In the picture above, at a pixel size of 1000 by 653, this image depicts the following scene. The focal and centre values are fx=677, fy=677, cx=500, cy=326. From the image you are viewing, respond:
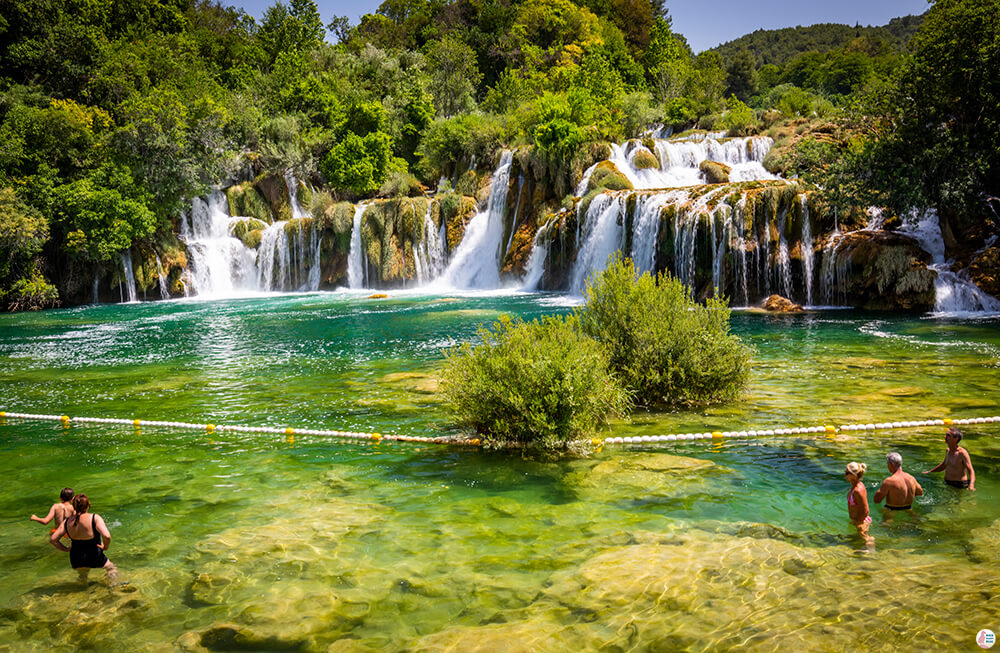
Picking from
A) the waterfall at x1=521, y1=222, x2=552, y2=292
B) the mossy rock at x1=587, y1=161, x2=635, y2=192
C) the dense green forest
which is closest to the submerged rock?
the dense green forest

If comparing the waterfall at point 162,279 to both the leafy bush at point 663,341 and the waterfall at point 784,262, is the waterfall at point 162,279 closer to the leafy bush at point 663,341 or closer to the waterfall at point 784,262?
the waterfall at point 784,262

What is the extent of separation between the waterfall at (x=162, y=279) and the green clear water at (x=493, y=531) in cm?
2701

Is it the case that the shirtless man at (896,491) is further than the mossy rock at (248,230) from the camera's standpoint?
No

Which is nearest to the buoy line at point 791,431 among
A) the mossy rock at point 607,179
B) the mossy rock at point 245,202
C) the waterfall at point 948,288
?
the waterfall at point 948,288

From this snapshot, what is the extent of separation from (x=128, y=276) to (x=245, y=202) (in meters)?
8.50

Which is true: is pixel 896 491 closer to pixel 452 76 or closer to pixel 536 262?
pixel 536 262

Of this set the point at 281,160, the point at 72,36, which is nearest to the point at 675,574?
the point at 281,160

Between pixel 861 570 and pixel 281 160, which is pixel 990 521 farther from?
pixel 281 160

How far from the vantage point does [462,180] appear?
39.8 meters

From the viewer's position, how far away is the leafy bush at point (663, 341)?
9.66m

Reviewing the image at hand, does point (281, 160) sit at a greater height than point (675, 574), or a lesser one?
greater

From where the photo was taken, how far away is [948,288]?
20.5 meters

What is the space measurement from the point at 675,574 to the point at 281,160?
140 feet

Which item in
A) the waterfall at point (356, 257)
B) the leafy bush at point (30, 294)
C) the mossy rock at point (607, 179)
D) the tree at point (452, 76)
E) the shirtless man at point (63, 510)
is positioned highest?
the tree at point (452, 76)
